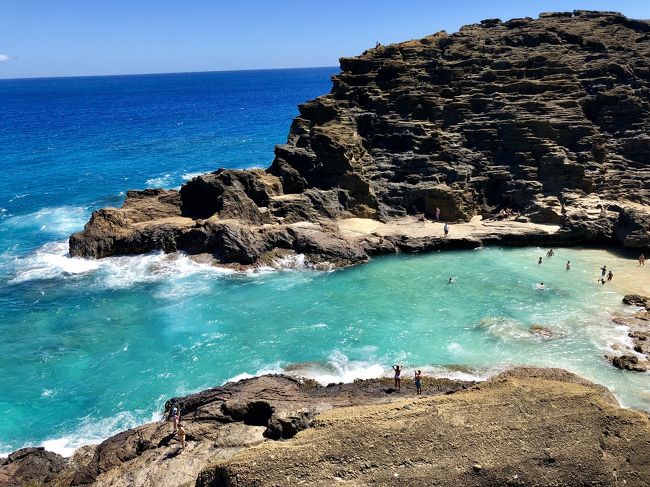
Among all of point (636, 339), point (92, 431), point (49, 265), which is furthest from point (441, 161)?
point (92, 431)

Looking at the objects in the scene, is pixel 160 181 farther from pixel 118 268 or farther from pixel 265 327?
pixel 265 327

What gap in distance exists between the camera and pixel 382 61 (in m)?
52.8

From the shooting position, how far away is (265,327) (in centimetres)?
3164

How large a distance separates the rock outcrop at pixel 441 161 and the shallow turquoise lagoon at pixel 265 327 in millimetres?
2463

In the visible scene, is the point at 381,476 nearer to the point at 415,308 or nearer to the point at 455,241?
the point at 415,308

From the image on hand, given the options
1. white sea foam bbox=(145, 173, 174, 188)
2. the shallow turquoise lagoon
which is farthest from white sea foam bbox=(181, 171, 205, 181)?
the shallow turquoise lagoon

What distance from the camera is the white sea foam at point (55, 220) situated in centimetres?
5134

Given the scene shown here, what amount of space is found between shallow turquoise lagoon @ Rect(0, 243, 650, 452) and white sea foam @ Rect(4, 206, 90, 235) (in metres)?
9.67

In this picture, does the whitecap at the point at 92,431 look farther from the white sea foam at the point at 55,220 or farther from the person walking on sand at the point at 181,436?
the white sea foam at the point at 55,220

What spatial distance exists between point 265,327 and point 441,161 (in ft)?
81.4

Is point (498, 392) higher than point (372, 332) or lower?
higher

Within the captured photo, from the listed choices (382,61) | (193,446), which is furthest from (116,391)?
(382,61)

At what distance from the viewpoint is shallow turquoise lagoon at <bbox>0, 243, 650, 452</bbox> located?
1019 inches

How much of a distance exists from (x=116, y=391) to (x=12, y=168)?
214ft
